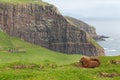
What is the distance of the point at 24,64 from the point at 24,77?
30.3ft

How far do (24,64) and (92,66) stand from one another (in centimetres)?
934

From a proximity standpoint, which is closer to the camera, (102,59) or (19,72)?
(19,72)

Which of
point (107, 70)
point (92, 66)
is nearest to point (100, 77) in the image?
point (107, 70)

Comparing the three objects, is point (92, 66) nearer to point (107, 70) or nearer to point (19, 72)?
point (107, 70)

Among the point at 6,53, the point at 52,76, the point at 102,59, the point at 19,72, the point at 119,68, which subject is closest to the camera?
the point at 52,76

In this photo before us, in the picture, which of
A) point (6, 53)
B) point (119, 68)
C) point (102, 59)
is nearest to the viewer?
point (119, 68)

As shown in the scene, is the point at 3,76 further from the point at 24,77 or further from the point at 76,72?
the point at 76,72

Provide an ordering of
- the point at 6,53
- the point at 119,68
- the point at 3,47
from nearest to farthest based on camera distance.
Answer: the point at 119,68 → the point at 6,53 → the point at 3,47

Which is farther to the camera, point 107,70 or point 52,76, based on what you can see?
point 107,70

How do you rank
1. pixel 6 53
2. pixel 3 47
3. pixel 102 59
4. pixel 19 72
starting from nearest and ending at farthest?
1. pixel 19 72
2. pixel 102 59
3. pixel 6 53
4. pixel 3 47

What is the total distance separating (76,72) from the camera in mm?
48438

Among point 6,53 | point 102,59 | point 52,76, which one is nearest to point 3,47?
point 6,53

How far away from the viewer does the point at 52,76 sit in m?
45.7

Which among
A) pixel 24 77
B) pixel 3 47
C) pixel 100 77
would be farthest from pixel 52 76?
pixel 3 47
